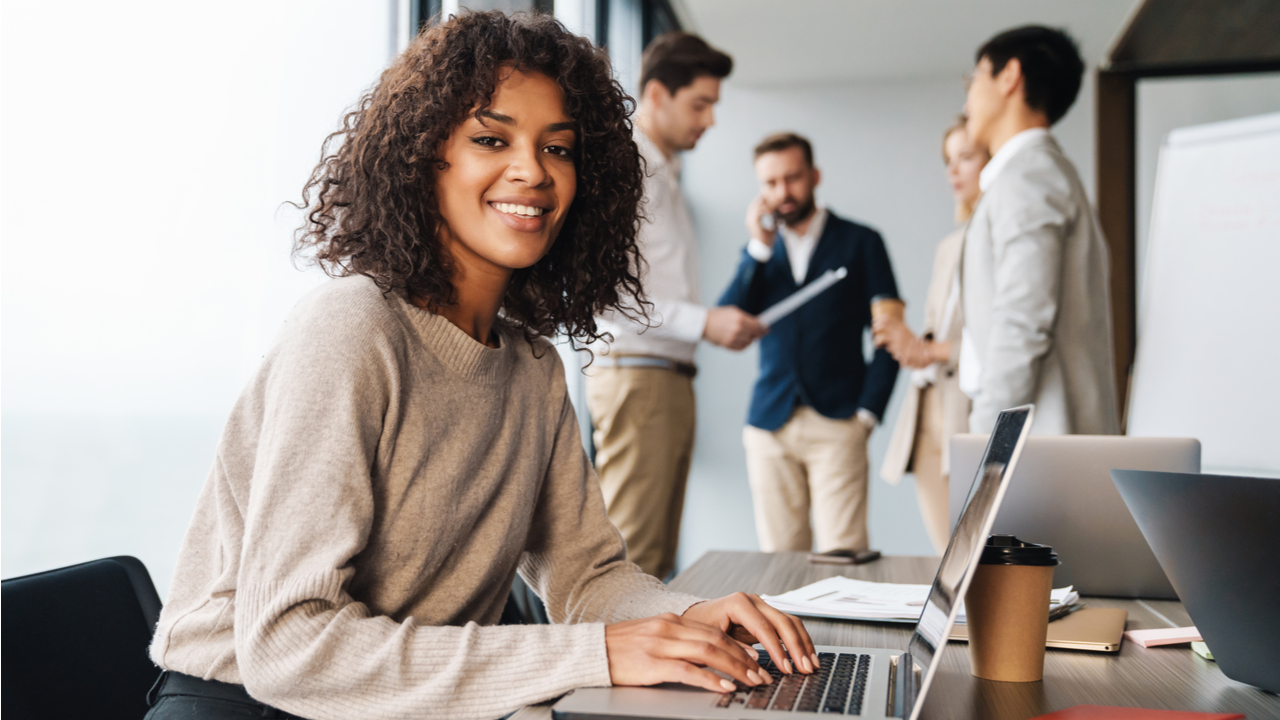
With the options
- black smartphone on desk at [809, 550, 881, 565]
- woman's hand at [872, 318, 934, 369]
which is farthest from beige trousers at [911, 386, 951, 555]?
black smartphone on desk at [809, 550, 881, 565]

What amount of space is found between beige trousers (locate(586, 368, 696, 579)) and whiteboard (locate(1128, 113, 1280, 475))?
1322mm

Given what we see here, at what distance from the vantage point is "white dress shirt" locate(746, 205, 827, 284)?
3.32m

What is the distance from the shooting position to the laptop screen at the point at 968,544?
1.99 feet

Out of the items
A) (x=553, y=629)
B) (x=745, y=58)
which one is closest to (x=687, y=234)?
(x=553, y=629)

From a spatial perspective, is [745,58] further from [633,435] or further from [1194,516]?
[1194,516]

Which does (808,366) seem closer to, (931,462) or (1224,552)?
(931,462)

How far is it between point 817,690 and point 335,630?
0.39 metres

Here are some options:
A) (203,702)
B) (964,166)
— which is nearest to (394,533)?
(203,702)

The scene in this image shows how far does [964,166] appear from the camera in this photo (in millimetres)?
3320

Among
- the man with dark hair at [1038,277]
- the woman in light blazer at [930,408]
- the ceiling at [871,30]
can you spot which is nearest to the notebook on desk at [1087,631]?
the man with dark hair at [1038,277]

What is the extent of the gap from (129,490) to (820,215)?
8.47 ft

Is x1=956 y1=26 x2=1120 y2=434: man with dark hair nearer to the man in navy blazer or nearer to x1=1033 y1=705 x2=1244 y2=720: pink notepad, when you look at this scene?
the man in navy blazer

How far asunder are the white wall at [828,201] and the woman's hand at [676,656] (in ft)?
13.5

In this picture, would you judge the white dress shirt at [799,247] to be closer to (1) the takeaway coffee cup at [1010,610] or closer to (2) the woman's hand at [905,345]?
(2) the woman's hand at [905,345]
